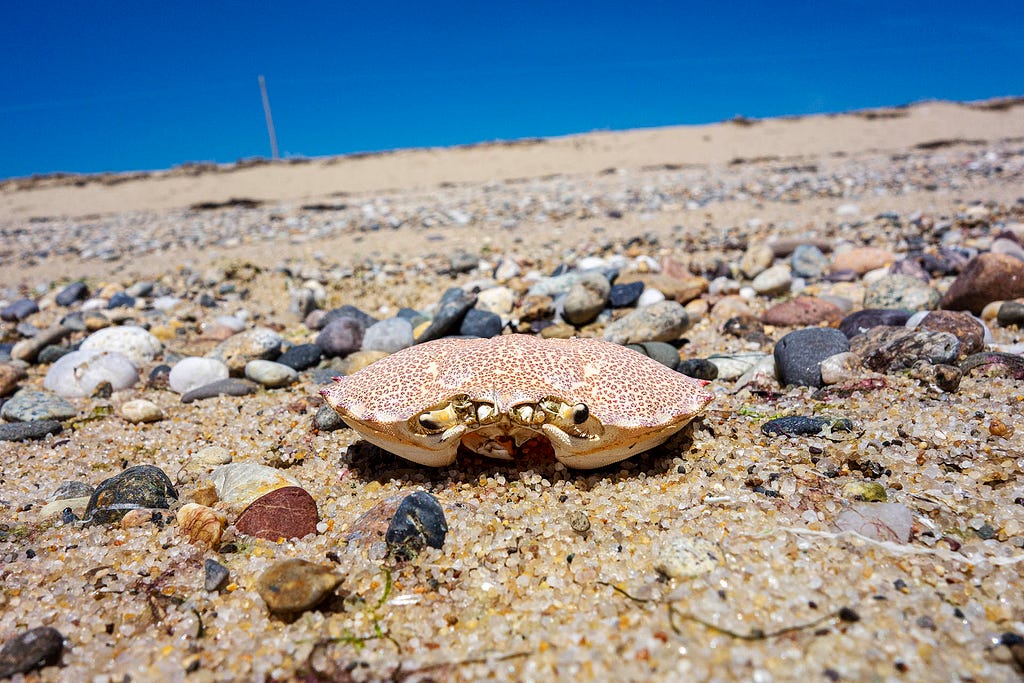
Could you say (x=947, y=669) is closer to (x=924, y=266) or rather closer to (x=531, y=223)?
(x=924, y=266)

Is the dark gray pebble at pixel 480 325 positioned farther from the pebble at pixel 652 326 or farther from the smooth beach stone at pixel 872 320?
the smooth beach stone at pixel 872 320

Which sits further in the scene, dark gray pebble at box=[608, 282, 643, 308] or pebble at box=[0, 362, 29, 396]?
dark gray pebble at box=[608, 282, 643, 308]

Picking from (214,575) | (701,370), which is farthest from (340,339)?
(701,370)

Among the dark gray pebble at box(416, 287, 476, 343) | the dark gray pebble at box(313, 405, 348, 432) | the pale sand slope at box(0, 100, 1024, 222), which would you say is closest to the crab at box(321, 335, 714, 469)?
the dark gray pebble at box(313, 405, 348, 432)

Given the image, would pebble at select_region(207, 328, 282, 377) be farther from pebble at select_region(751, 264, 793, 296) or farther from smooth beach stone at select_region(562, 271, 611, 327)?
pebble at select_region(751, 264, 793, 296)

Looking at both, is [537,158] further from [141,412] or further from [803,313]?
[141,412]
